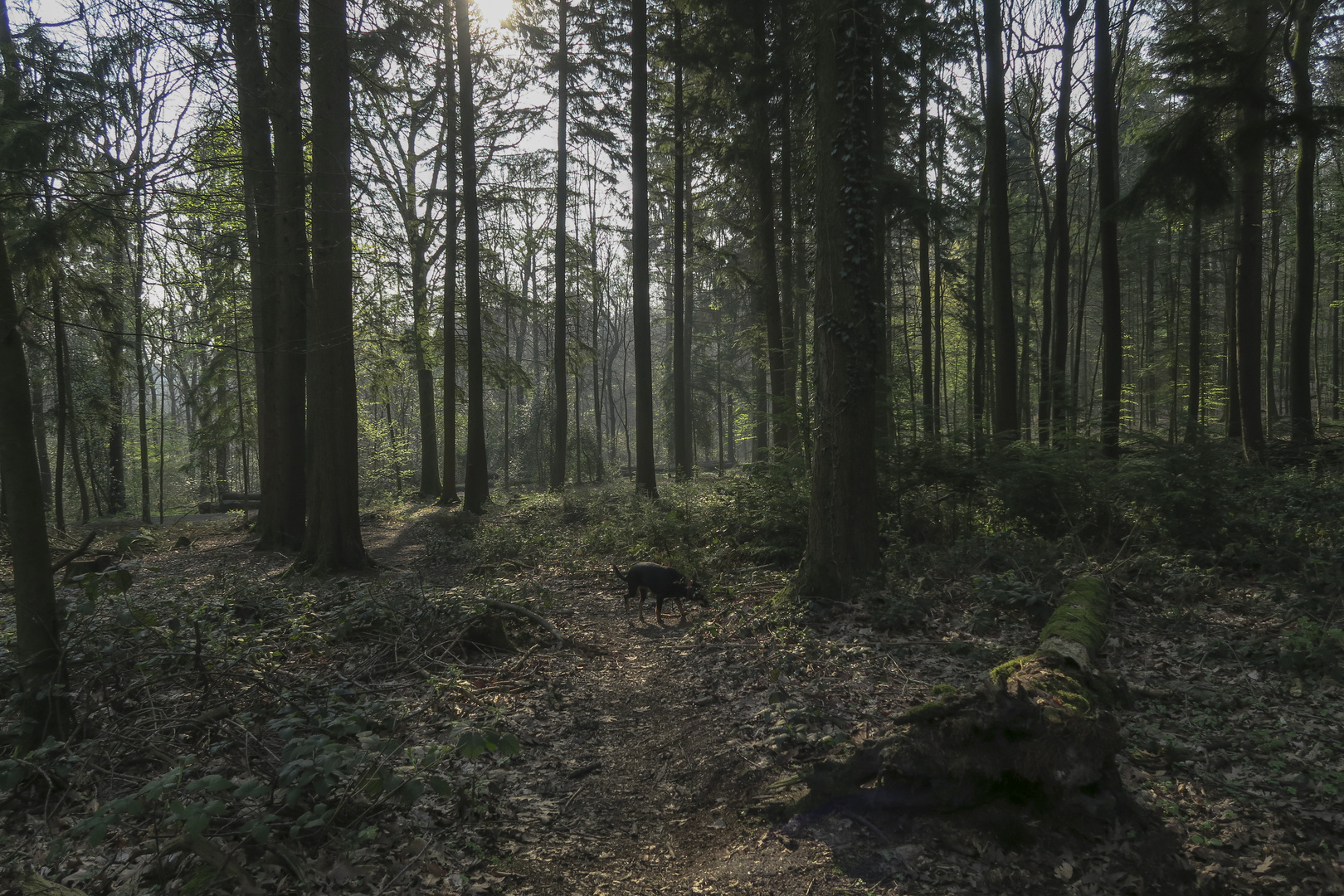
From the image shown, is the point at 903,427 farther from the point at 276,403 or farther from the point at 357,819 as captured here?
the point at 276,403

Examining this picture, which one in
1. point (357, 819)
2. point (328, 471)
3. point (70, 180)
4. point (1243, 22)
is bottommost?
point (357, 819)

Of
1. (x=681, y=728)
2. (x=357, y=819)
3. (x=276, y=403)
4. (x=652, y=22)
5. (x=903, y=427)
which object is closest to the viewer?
(x=357, y=819)

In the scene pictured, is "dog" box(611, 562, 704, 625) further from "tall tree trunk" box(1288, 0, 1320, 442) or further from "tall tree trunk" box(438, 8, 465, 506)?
"tall tree trunk" box(1288, 0, 1320, 442)

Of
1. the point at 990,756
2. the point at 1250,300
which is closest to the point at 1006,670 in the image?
the point at 990,756

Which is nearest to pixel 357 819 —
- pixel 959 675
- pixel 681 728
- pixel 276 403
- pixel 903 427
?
pixel 681 728

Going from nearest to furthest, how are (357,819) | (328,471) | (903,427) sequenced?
(357,819)
(328,471)
(903,427)

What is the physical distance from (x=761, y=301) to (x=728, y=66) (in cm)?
553

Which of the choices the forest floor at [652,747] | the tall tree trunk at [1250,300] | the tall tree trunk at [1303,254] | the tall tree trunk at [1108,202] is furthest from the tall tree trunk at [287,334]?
the tall tree trunk at [1303,254]

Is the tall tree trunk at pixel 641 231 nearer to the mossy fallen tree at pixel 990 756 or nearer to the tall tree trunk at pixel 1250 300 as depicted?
the mossy fallen tree at pixel 990 756

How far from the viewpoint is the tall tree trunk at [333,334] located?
882 cm

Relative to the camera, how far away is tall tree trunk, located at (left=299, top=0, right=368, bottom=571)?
882 centimetres

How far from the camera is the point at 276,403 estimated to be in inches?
491

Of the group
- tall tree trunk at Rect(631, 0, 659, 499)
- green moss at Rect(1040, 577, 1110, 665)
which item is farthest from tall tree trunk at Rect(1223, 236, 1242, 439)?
tall tree trunk at Rect(631, 0, 659, 499)

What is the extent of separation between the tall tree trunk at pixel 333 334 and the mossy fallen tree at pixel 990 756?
7.86m
